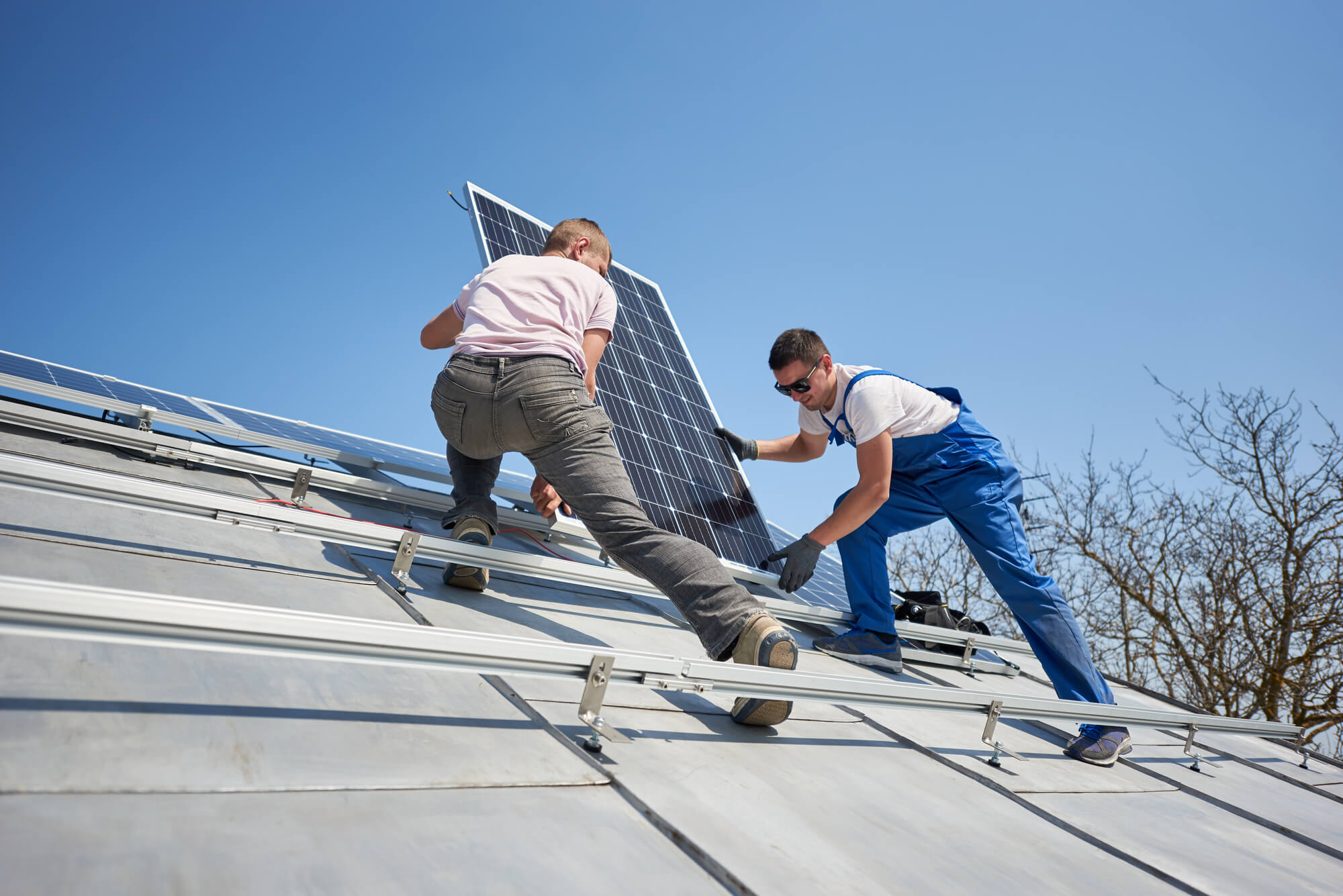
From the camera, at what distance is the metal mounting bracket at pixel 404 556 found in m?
2.78

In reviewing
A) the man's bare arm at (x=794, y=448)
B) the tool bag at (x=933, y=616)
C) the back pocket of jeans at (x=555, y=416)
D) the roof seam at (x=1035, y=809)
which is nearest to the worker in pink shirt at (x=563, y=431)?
the back pocket of jeans at (x=555, y=416)

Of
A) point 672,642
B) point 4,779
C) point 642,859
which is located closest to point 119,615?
point 4,779

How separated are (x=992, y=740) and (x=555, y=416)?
6.85 feet

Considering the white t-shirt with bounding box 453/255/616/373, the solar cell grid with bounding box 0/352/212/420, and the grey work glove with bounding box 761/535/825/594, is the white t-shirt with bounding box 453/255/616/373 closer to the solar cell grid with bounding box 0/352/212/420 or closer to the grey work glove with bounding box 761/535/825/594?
the grey work glove with bounding box 761/535/825/594

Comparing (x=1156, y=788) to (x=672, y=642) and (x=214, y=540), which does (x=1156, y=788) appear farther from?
(x=214, y=540)

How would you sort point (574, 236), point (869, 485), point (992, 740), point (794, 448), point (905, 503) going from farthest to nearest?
point (794, 448), point (905, 503), point (869, 485), point (574, 236), point (992, 740)

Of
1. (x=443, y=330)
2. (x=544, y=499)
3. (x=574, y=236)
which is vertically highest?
(x=574, y=236)

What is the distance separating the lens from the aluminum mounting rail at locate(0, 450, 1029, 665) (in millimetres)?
2295

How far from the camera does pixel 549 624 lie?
2910mm

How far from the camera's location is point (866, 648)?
4199 mm

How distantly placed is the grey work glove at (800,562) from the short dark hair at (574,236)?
1797 mm

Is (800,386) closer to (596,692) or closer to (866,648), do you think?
(866,648)

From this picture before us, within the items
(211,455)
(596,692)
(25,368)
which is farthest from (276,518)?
(25,368)

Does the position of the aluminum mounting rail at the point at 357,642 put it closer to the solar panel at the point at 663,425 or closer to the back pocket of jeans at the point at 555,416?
the back pocket of jeans at the point at 555,416
